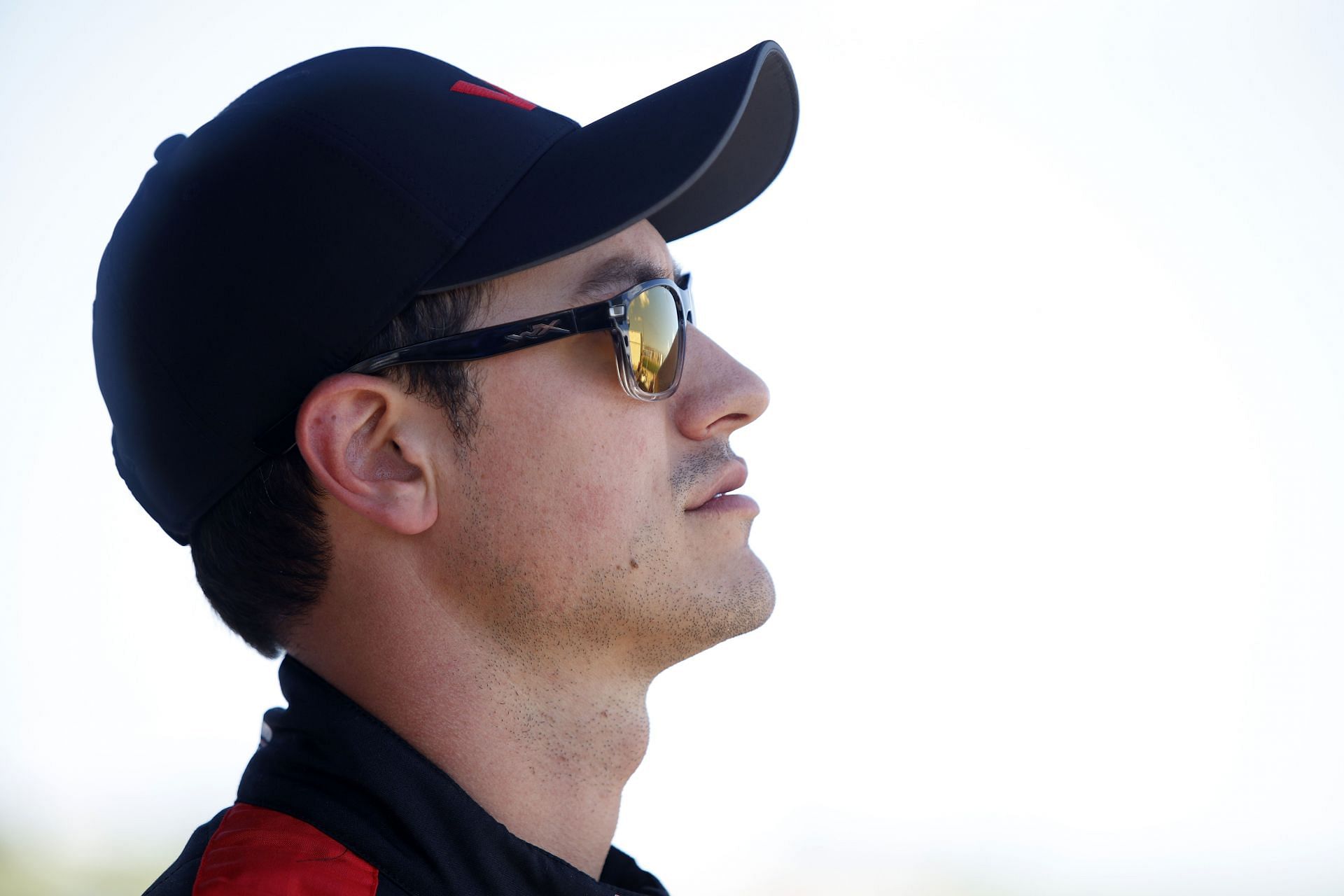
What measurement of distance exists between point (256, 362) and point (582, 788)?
85cm

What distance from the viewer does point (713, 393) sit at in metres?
2.06

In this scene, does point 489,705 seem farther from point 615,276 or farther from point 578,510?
point 615,276

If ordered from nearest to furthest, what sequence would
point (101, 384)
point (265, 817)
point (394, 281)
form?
point (265, 817)
point (394, 281)
point (101, 384)

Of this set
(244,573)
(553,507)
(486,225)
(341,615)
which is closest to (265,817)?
(341,615)

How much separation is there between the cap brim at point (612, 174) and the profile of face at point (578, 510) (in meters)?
0.11

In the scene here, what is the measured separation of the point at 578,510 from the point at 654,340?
32 centimetres

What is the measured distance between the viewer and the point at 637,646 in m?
1.93

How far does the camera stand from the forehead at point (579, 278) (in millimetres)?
1889

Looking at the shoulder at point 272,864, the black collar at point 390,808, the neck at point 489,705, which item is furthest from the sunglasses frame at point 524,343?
the shoulder at point 272,864

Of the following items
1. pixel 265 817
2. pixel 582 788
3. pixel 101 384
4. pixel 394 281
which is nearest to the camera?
pixel 265 817

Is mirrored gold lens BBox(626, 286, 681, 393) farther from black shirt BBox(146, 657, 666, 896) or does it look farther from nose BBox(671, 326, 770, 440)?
black shirt BBox(146, 657, 666, 896)

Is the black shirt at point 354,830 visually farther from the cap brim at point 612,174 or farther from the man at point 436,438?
the cap brim at point 612,174

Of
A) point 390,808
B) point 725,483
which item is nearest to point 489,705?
point 390,808

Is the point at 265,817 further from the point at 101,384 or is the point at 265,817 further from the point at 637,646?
the point at 101,384
